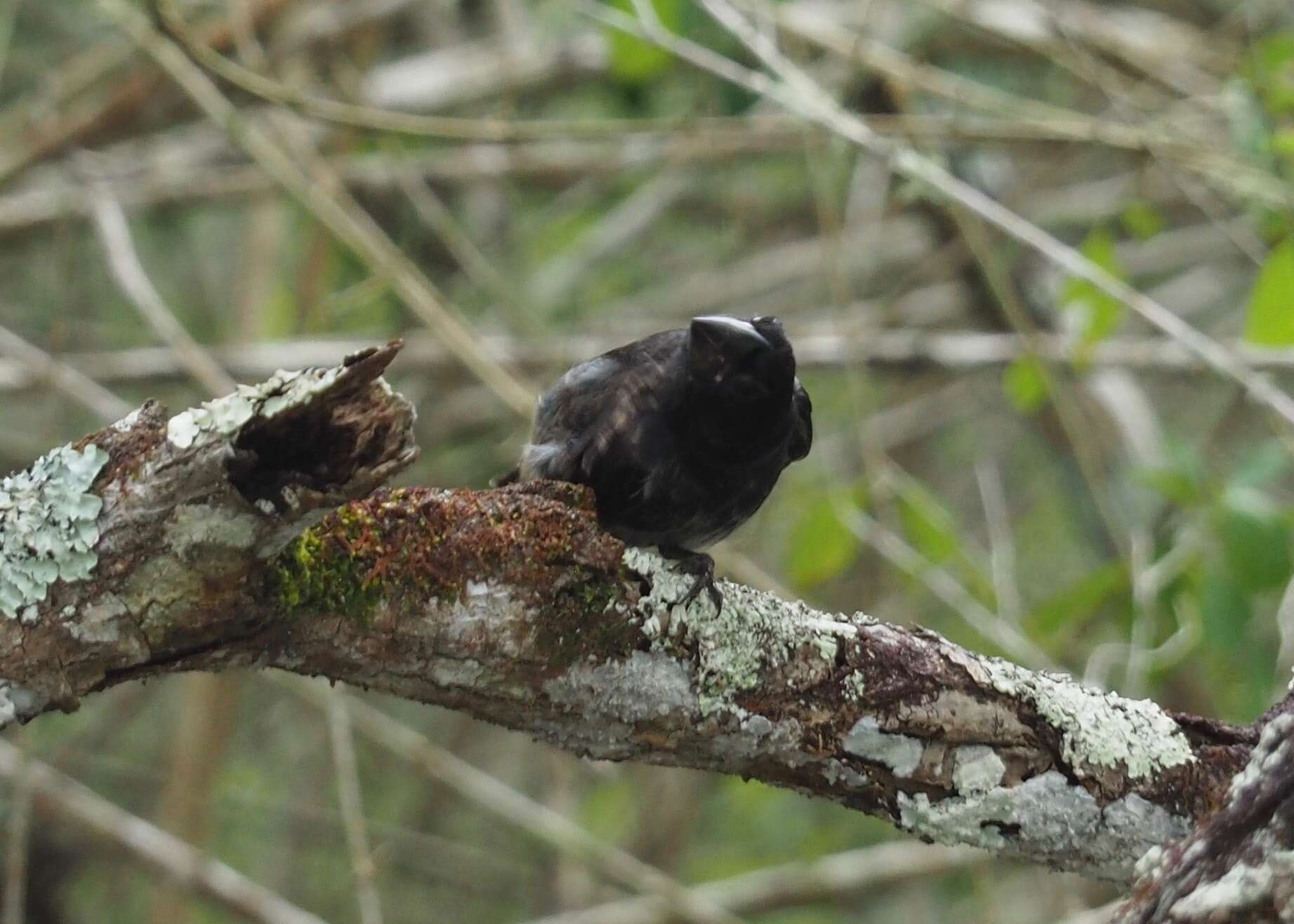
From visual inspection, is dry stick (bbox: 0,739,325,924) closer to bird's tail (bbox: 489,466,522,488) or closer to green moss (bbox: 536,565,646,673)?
A: bird's tail (bbox: 489,466,522,488)

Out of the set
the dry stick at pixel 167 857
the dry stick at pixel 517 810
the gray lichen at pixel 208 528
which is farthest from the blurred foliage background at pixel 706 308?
the gray lichen at pixel 208 528

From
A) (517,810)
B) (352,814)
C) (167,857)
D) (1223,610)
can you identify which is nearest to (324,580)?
(352,814)

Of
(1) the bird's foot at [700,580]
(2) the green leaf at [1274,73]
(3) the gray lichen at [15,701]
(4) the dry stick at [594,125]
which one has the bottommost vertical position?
(1) the bird's foot at [700,580]

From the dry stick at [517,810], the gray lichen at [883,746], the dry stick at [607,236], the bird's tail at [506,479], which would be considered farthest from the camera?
the dry stick at [607,236]

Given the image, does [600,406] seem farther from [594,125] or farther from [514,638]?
[594,125]

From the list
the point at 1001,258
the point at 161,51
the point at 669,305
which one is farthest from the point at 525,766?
the point at 161,51

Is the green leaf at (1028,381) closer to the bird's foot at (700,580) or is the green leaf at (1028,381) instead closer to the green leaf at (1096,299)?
the green leaf at (1096,299)

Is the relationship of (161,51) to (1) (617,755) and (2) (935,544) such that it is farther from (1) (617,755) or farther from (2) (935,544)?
(1) (617,755)

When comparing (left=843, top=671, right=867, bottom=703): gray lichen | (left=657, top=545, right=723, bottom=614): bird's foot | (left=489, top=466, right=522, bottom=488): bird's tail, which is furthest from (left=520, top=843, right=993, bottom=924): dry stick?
(left=843, top=671, right=867, bottom=703): gray lichen
